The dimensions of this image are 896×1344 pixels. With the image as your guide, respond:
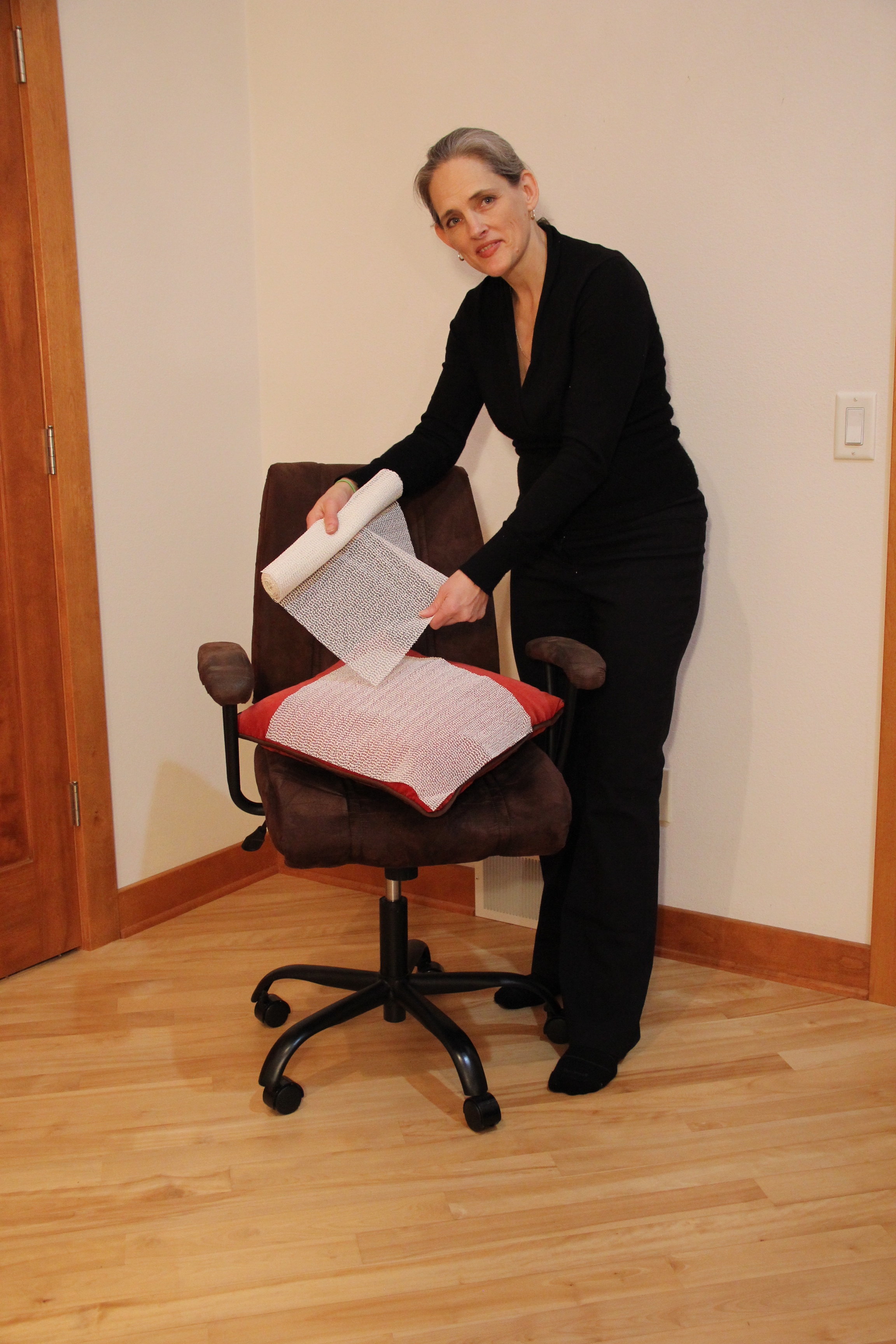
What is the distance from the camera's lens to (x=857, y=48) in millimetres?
1759

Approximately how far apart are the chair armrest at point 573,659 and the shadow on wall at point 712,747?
0.43 meters

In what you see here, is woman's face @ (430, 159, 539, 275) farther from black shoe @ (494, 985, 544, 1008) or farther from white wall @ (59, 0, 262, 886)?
black shoe @ (494, 985, 544, 1008)

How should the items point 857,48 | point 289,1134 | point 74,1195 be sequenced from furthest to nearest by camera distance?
point 857,48
point 289,1134
point 74,1195

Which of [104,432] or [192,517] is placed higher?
[104,432]

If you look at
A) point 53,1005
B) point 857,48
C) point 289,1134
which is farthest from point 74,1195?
point 857,48

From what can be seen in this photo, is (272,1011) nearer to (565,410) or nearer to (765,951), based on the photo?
(765,951)

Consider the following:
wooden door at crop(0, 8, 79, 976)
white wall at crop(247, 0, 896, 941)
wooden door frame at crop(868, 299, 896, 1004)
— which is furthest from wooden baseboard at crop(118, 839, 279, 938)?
wooden door frame at crop(868, 299, 896, 1004)

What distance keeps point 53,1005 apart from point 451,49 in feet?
6.82

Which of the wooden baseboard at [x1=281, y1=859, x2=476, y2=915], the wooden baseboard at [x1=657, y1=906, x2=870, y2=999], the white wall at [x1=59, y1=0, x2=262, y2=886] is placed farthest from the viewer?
the wooden baseboard at [x1=281, y1=859, x2=476, y2=915]

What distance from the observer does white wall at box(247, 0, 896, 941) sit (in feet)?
5.98

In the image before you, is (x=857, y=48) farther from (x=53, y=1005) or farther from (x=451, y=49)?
(x=53, y=1005)

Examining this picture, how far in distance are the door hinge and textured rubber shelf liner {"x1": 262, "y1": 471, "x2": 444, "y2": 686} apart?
109 cm

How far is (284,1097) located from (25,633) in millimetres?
1054

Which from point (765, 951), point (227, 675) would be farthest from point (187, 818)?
point (765, 951)
